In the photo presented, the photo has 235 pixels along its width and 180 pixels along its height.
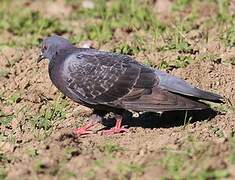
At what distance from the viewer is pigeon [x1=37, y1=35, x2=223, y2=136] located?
604 centimetres

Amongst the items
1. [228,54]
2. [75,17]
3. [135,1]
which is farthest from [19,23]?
[228,54]

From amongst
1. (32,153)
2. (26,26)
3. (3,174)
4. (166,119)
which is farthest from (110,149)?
(26,26)

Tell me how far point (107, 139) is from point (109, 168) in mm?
993

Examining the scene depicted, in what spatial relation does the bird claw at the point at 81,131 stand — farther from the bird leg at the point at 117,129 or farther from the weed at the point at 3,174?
the weed at the point at 3,174

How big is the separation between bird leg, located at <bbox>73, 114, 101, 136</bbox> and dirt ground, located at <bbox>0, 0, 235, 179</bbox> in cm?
9

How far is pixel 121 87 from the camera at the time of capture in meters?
6.14

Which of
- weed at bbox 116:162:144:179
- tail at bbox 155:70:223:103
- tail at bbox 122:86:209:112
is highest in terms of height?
tail at bbox 155:70:223:103

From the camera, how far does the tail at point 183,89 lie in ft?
19.7

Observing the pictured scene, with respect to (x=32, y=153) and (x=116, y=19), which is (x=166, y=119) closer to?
(x=32, y=153)

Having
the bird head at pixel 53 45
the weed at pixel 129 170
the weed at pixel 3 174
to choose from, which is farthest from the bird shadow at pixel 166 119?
the weed at pixel 3 174

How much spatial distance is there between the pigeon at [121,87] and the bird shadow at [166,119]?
1.02ft

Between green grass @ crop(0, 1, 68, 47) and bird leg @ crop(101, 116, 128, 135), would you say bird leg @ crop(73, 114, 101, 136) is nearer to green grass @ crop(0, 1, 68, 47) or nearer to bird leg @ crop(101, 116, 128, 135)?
bird leg @ crop(101, 116, 128, 135)

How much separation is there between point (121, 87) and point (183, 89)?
0.58 metres

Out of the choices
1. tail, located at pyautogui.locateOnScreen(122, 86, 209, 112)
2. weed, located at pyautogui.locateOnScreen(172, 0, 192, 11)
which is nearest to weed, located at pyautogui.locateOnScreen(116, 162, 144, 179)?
tail, located at pyautogui.locateOnScreen(122, 86, 209, 112)
